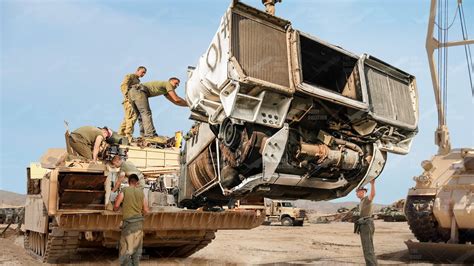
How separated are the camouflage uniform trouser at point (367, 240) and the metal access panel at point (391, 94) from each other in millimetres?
1570

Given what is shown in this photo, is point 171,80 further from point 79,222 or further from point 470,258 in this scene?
point 470,258

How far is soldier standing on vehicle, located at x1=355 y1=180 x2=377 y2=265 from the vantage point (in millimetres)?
7027

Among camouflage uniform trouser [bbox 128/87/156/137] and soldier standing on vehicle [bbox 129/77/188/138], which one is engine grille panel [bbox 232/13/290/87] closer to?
soldier standing on vehicle [bbox 129/77/188/138]

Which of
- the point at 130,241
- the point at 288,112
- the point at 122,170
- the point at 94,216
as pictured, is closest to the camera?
the point at 288,112

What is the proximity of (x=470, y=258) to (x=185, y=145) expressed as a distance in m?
5.11

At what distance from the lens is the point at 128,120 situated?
9875mm

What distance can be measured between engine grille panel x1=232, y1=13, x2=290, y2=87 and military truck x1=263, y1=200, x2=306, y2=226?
2043 cm

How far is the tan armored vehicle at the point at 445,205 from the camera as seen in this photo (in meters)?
8.59

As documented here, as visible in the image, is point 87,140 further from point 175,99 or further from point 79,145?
point 175,99

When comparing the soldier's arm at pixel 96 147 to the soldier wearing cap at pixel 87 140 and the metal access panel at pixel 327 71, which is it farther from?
the metal access panel at pixel 327 71

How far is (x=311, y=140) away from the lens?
19.2 feet

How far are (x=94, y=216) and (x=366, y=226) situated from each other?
3.69m

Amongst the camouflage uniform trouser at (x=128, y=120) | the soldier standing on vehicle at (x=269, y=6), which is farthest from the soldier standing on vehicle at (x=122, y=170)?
the soldier standing on vehicle at (x=269, y=6)

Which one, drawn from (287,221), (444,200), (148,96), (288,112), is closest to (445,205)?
(444,200)
